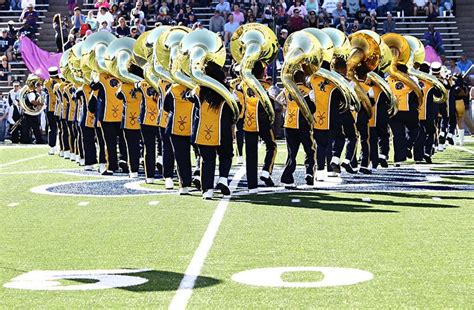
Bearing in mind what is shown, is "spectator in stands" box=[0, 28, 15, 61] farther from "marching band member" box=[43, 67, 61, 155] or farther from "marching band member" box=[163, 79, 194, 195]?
"marching band member" box=[163, 79, 194, 195]

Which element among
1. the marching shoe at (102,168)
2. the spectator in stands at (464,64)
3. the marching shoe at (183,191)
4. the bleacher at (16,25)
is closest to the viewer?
the marching shoe at (183,191)

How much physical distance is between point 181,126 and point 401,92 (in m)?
→ 5.88

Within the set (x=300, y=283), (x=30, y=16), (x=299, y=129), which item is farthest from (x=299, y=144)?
(x=30, y=16)

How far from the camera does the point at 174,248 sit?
374 inches

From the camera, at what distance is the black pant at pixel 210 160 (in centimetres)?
1381

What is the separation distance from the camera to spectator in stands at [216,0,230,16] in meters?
35.3

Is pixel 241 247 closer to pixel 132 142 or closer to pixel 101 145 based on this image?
pixel 132 142

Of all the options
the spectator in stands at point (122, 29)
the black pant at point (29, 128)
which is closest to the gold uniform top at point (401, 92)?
the black pant at point (29, 128)

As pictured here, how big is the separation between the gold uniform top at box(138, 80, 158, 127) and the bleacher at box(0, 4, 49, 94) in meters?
20.0

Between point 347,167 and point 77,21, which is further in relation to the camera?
point 77,21

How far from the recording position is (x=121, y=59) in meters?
17.5

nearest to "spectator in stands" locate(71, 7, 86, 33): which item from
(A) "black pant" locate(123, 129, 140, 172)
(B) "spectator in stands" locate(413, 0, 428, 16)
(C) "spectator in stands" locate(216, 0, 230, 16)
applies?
(C) "spectator in stands" locate(216, 0, 230, 16)

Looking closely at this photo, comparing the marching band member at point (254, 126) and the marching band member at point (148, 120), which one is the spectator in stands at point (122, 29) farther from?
the marching band member at point (254, 126)

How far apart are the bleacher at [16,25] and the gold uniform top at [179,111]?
2199cm
